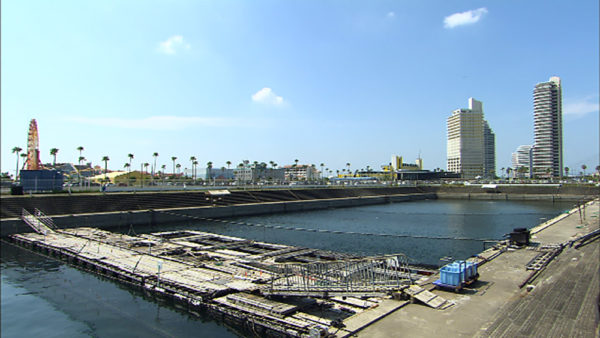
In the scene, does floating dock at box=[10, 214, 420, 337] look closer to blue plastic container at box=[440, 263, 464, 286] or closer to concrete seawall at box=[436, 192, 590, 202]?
blue plastic container at box=[440, 263, 464, 286]

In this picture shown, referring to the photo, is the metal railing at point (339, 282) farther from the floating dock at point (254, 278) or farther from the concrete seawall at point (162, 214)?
the concrete seawall at point (162, 214)

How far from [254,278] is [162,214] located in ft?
121

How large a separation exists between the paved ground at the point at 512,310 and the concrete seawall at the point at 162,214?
133 feet

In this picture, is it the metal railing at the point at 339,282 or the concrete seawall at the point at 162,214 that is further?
the concrete seawall at the point at 162,214

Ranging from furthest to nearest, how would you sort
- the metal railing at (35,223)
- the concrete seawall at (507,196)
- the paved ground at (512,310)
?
the concrete seawall at (507,196), the metal railing at (35,223), the paved ground at (512,310)

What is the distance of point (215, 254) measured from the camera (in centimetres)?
2567

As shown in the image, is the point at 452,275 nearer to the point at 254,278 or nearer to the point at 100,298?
the point at 254,278

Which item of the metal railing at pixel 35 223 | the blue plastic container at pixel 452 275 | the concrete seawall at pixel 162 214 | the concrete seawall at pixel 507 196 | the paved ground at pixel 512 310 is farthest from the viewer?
the concrete seawall at pixel 507 196

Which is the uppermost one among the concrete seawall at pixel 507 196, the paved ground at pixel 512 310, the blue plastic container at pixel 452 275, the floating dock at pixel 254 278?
the blue plastic container at pixel 452 275

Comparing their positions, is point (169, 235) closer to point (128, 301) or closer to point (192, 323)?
point (128, 301)

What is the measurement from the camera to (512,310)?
40.1ft

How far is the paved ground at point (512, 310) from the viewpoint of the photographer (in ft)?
34.8

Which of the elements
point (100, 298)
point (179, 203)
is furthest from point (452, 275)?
point (179, 203)

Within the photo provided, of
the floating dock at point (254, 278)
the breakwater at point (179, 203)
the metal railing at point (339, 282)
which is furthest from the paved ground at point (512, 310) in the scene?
the breakwater at point (179, 203)
